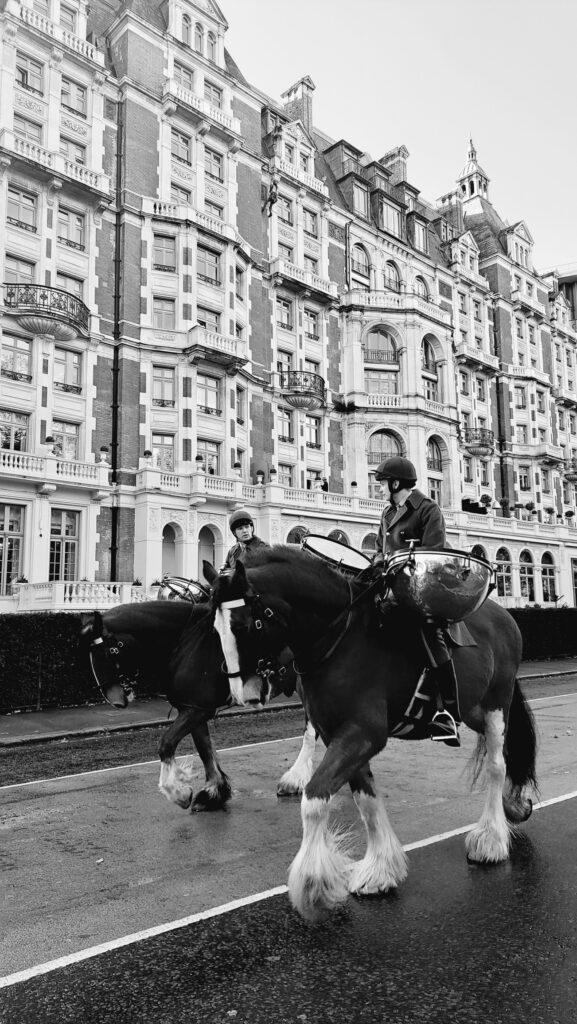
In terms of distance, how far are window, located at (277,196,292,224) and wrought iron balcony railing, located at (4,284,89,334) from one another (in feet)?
55.0

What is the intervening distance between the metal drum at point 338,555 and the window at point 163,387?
28.8 meters

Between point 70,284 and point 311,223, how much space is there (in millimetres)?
18406

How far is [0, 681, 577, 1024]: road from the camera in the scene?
3002 millimetres

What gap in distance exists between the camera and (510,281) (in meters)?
58.4

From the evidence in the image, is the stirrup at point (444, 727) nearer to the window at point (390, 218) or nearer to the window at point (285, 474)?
the window at point (285, 474)

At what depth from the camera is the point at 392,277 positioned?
158 ft

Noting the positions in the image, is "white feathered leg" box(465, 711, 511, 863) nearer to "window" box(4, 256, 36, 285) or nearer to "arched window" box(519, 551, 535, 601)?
"window" box(4, 256, 36, 285)

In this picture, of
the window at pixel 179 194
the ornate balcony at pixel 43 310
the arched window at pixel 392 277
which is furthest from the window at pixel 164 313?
the arched window at pixel 392 277

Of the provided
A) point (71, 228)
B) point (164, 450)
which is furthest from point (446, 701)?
point (71, 228)

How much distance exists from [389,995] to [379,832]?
50.6 inches

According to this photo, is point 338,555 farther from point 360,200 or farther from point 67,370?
point 360,200

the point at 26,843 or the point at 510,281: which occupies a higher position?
the point at 510,281

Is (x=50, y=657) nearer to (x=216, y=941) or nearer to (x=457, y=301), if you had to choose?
(x=216, y=941)

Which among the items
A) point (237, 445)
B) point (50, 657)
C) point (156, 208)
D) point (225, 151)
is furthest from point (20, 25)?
point (50, 657)
